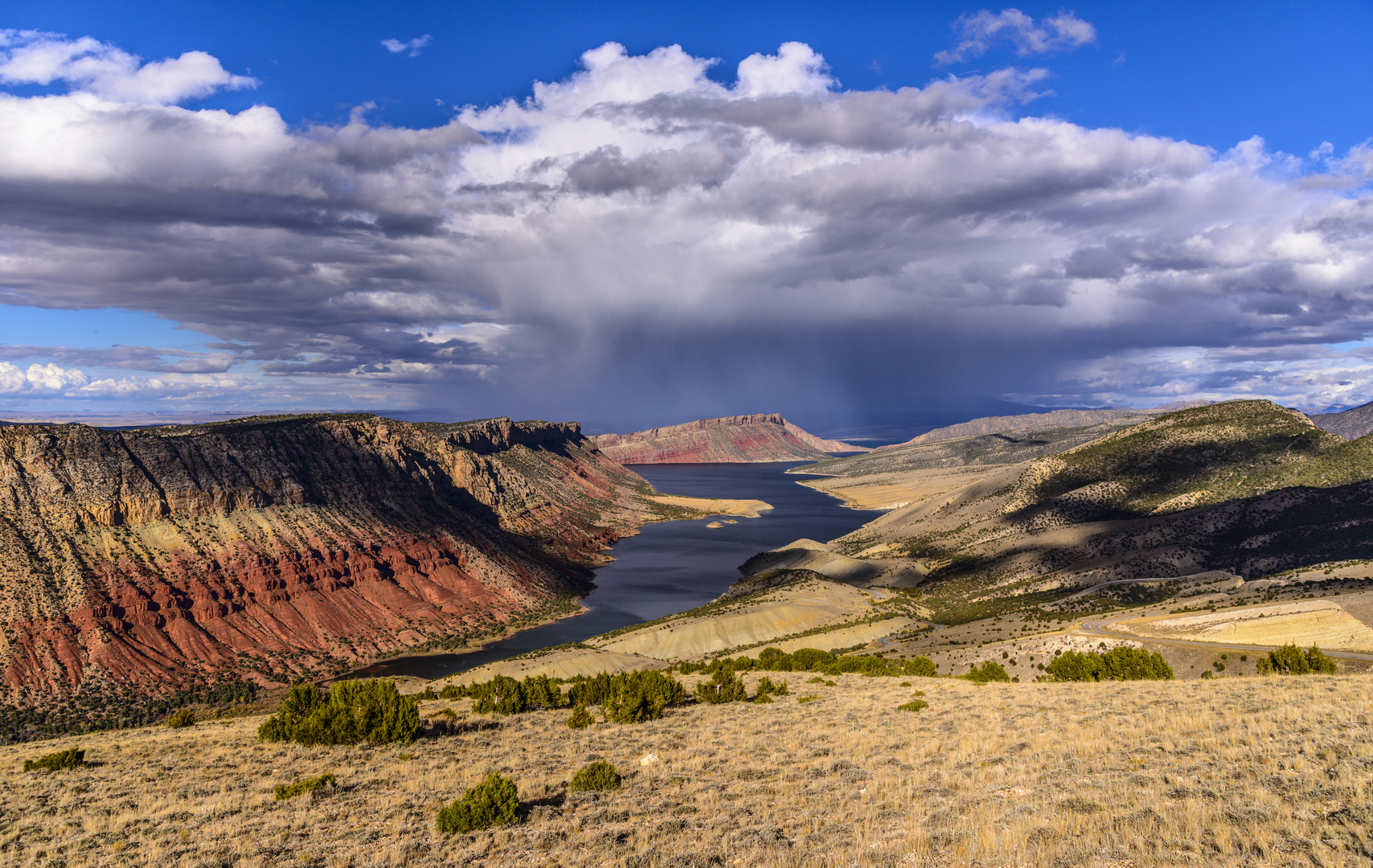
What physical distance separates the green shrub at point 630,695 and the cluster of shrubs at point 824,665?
33.7 feet

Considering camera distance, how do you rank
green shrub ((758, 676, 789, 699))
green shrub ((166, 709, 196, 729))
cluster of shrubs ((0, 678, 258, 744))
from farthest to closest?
cluster of shrubs ((0, 678, 258, 744)) → green shrub ((758, 676, 789, 699)) → green shrub ((166, 709, 196, 729))

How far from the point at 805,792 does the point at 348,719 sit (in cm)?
2127

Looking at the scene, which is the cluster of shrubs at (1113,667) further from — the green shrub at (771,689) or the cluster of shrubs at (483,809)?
the cluster of shrubs at (483,809)

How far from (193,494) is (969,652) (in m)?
112

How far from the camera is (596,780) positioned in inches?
885

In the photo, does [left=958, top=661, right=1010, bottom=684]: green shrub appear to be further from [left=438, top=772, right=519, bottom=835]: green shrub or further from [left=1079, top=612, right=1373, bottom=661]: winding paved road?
[left=438, top=772, right=519, bottom=835]: green shrub

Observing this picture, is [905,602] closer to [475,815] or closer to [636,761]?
[636,761]

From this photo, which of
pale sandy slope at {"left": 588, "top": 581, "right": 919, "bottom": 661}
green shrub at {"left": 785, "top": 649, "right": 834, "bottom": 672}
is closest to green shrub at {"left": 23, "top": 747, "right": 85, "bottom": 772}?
green shrub at {"left": 785, "top": 649, "right": 834, "bottom": 672}

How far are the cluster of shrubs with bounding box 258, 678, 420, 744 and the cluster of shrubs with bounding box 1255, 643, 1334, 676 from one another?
153 feet

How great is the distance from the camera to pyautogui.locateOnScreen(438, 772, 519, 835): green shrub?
18.4 m

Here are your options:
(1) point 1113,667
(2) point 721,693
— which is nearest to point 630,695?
(2) point 721,693

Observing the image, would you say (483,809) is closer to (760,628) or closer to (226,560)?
(760,628)

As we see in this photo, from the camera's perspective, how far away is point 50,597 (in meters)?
80.9

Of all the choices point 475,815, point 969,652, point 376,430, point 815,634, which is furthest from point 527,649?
point 475,815
